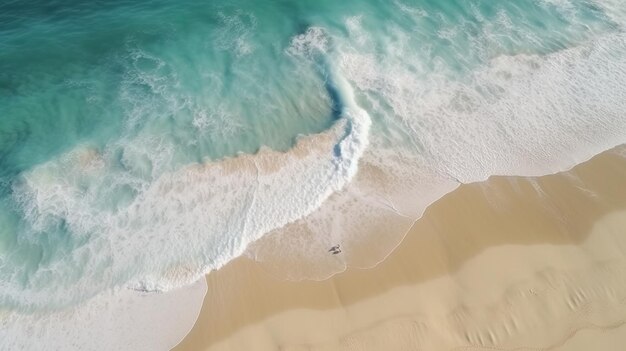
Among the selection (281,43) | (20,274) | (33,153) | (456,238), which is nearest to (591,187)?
(456,238)

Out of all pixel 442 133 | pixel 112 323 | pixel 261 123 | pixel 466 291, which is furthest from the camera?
pixel 261 123

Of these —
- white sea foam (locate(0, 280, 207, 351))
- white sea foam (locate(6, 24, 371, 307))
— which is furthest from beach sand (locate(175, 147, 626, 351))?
white sea foam (locate(6, 24, 371, 307))

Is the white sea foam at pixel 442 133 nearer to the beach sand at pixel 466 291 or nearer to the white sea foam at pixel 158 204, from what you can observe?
the beach sand at pixel 466 291

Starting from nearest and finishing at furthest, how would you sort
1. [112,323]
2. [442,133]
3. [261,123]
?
[112,323] < [442,133] < [261,123]

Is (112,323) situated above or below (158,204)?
below

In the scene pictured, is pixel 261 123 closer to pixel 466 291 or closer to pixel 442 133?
pixel 442 133

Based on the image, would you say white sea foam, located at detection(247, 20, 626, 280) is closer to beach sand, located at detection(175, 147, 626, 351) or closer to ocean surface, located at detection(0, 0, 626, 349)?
ocean surface, located at detection(0, 0, 626, 349)

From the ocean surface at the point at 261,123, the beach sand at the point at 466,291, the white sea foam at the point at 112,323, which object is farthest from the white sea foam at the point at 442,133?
the white sea foam at the point at 112,323

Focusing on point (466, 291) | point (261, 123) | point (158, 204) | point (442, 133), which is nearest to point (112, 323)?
point (158, 204)
